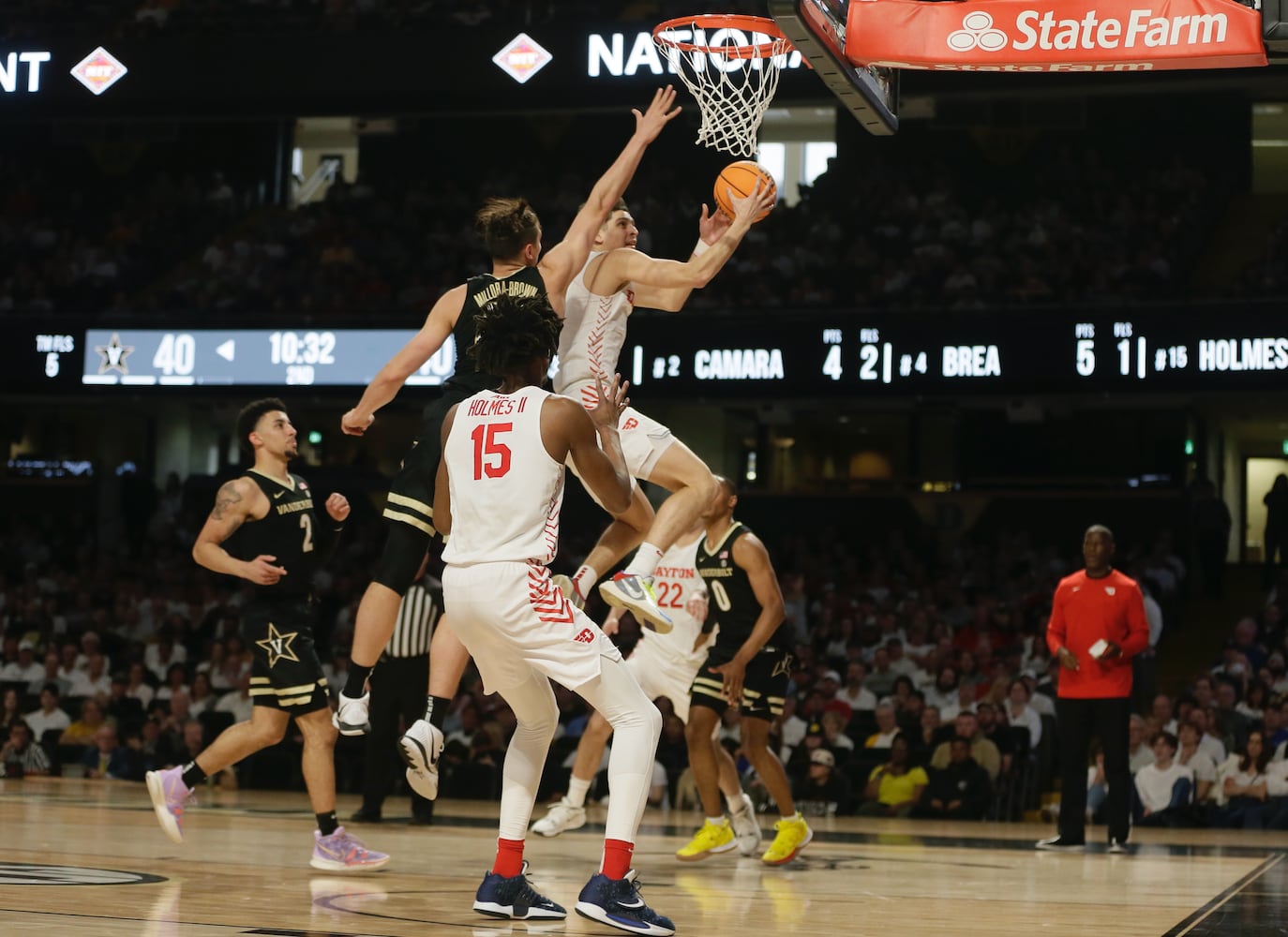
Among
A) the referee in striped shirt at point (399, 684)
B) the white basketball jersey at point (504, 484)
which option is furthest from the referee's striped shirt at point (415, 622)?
the white basketball jersey at point (504, 484)

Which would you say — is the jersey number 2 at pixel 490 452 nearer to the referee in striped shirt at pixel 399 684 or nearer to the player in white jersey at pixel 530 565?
the player in white jersey at pixel 530 565

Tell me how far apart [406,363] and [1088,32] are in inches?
154

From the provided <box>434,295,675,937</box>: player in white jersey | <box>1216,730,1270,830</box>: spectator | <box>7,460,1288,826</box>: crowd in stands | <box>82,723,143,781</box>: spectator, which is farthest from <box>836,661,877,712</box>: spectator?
<box>434,295,675,937</box>: player in white jersey

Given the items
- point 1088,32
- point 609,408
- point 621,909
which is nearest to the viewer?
point 621,909

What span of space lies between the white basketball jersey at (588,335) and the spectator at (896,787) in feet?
21.8

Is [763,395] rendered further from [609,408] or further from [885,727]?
[609,408]

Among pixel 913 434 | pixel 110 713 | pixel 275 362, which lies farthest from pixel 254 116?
pixel 913 434

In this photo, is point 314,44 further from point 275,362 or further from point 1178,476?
point 1178,476

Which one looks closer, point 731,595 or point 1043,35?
point 1043,35

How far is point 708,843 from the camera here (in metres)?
8.49

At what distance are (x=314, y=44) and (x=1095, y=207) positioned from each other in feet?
30.2

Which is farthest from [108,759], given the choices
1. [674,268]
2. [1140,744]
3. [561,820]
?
[674,268]

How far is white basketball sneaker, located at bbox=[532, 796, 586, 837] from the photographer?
915cm

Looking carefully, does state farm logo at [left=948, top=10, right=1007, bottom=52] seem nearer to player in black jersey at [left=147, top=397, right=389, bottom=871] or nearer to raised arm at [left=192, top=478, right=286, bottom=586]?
player in black jersey at [left=147, top=397, right=389, bottom=871]
